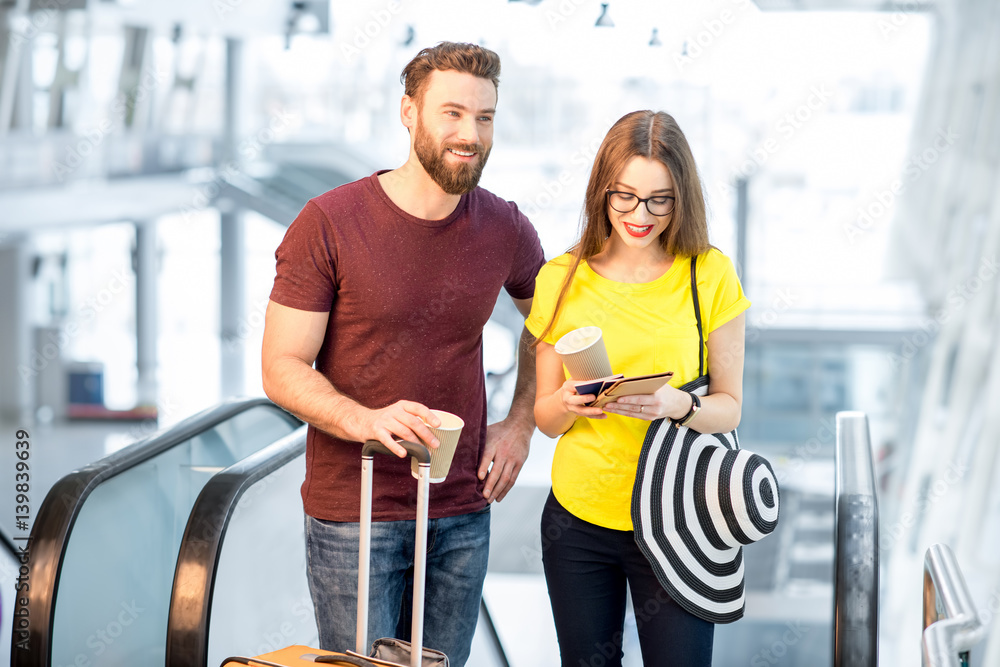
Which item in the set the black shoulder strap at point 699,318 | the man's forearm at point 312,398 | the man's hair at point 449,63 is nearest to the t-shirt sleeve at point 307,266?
the man's forearm at point 312,398

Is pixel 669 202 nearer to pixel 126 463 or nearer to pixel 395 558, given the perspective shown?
pixel 395 558

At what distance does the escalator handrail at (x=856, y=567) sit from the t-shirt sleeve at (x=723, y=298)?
0.54 m

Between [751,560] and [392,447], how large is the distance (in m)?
9.88

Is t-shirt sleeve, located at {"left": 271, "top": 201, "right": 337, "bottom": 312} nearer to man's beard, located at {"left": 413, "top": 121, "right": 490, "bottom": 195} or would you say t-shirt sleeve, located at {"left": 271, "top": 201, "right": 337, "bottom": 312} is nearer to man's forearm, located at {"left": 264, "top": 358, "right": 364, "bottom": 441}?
man's forearm, located at {"left": 264, "top": 358, "right": 364, "bottom": 441}

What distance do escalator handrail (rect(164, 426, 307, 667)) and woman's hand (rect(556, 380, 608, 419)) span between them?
963 mm

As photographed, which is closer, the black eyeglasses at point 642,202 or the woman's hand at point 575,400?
the woman's hand at point 575,400

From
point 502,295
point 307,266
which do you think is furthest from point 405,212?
point 502,295

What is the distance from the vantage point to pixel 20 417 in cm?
1071

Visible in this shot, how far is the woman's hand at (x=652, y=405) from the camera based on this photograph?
1.67 m

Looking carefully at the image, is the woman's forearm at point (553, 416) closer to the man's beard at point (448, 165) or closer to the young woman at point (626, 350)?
the young woman at point (626, 350)

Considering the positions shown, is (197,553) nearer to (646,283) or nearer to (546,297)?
(546,297)

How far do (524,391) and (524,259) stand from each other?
37 cm

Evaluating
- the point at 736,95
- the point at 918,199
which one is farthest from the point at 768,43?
the point at 736,95

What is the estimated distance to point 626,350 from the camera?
5.97 feet
